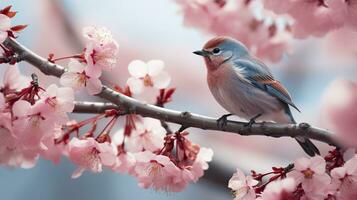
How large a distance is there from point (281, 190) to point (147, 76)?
553 mm

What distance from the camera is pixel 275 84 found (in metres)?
1.83

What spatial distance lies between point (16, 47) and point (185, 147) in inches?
18.6

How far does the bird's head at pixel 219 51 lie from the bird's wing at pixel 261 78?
4 cm

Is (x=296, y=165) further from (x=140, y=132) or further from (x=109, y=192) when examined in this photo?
(x=109, y=192)

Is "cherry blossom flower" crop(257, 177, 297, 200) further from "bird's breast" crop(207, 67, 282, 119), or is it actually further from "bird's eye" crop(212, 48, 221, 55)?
"bird's eye" crop(212, 48, 221, 55)

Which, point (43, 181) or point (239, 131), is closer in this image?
point (239, 131)

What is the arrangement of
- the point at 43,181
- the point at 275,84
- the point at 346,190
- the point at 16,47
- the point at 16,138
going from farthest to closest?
the point at 43,181, the point at 275,84, the point at 16,138, the point at 16,47, the point at 346,190

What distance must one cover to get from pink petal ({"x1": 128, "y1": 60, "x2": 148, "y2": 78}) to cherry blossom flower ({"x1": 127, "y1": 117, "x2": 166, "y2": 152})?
0.45 ft

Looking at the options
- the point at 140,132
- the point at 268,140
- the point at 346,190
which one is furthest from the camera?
the point at 268,140

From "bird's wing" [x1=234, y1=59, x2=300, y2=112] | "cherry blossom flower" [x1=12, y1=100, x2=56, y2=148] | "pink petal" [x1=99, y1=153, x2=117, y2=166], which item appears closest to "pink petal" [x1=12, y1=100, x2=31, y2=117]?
"cherry blossom flower" [x1=12, y1=100, x2=56, y2=148]

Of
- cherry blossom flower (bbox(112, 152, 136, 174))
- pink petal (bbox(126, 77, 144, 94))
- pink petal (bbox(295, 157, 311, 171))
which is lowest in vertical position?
cherry blossom flower (bbox(112, 152, 136, 174))

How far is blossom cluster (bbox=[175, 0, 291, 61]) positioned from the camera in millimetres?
2057

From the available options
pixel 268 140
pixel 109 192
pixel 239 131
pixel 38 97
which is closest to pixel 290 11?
pixel 239 131

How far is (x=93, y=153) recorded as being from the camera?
4.81 feet
